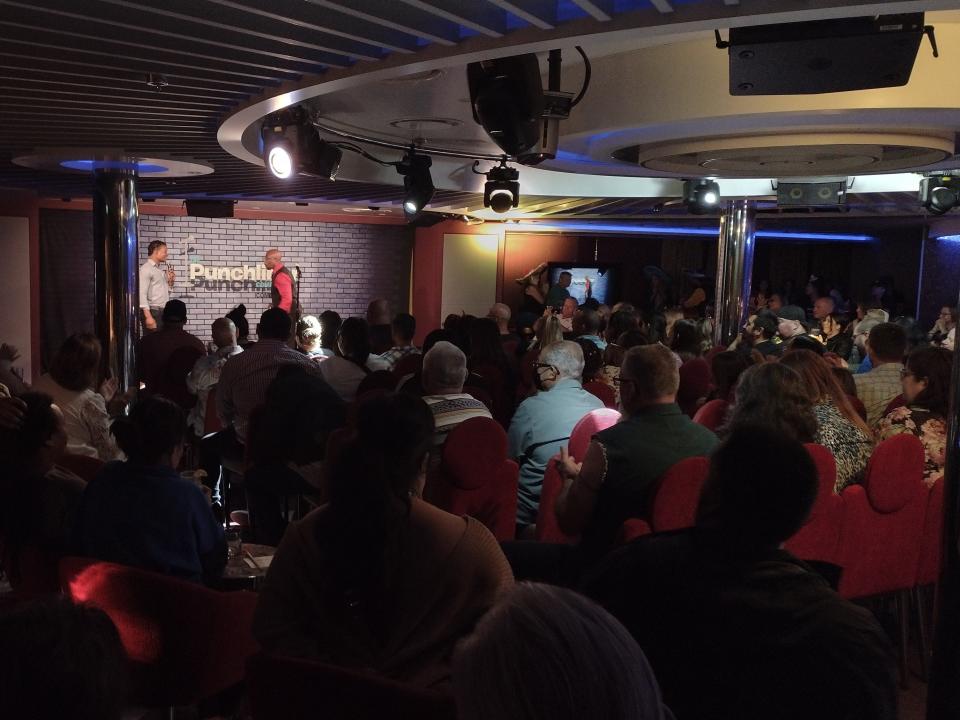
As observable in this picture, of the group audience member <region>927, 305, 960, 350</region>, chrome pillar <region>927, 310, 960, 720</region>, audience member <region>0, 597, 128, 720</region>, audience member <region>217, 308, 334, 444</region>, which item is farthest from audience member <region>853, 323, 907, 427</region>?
audience member <region>927, 305, 960, 350</region>

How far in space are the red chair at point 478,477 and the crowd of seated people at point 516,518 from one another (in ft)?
0.94

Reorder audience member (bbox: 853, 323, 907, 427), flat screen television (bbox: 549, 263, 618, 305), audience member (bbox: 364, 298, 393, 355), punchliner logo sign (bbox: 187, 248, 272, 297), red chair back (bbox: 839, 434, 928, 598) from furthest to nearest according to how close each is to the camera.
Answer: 1. flat screen television (bbox: 549, 263, 618, 305)
2. punchliner logo sign (bbox: 187, 248, 272, 297)
3. audience member (bbox: 364, 298, 393, 355)
4. audience member (bbox: 853, 323, 907, 427)
5. red chair back (bbox: 839, 434, 928, 598)

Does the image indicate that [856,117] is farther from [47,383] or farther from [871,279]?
[871,279]

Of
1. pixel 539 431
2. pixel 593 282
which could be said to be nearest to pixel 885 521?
pixel 539 431

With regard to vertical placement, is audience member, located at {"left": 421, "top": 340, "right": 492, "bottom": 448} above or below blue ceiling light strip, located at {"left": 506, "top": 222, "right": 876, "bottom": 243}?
below

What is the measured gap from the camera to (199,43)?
11.8ft

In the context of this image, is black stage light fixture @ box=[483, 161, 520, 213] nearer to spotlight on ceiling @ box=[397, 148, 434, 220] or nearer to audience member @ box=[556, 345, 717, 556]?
spotlight on ceiling @ box=[397, 148, 434, 220]

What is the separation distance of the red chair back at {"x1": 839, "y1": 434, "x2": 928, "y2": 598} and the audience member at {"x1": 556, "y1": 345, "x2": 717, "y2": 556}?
752mm

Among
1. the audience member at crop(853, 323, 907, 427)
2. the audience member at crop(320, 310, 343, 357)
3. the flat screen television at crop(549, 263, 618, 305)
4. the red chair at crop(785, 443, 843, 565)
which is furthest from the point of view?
the flat screen television at crop(549, 263, 618, 305)

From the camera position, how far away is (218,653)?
253 centimetres

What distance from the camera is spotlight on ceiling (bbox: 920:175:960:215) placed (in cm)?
822

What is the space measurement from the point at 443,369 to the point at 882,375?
9.31 feet

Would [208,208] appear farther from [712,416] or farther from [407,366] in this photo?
[712,416]

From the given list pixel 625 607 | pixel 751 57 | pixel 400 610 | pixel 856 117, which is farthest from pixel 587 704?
pixel 856 117
